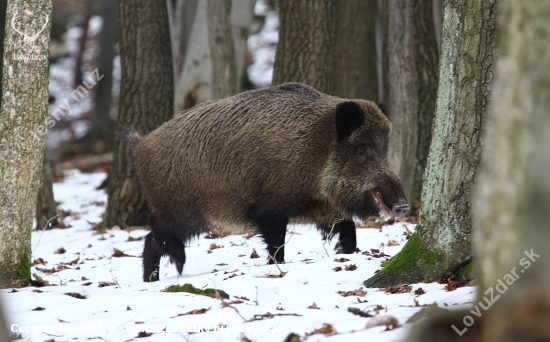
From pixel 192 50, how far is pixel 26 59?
6.64m

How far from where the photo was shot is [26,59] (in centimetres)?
598

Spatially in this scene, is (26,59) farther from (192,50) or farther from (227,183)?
(192,50)

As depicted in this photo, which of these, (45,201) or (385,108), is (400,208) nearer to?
(385,108)

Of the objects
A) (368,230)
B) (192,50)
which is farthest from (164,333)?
(192,50)

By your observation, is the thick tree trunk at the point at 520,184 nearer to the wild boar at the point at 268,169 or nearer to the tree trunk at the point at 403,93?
the wild boar at the point at 268,169

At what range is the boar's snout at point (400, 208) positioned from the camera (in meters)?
6.47

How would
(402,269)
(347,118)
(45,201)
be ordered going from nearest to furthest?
(402,269)
(347,118)
(45,201)

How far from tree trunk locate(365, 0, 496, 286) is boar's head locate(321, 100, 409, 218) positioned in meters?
1.48

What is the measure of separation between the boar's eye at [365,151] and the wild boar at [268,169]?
0.01 m

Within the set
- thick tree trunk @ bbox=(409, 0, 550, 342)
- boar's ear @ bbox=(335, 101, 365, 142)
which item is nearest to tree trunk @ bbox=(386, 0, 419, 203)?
boar's ear @ bbox=(335, 101, 365, 142)

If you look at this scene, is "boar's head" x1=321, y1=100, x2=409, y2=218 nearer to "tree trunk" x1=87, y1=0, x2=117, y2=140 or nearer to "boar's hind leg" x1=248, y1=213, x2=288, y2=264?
"boar's hind leg" x1=248, y1=213, x2=288, y2=264

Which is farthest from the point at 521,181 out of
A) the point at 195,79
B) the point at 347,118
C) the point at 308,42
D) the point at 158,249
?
the point at 195,79

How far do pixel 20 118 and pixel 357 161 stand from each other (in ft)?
11.2

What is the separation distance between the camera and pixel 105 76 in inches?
807
